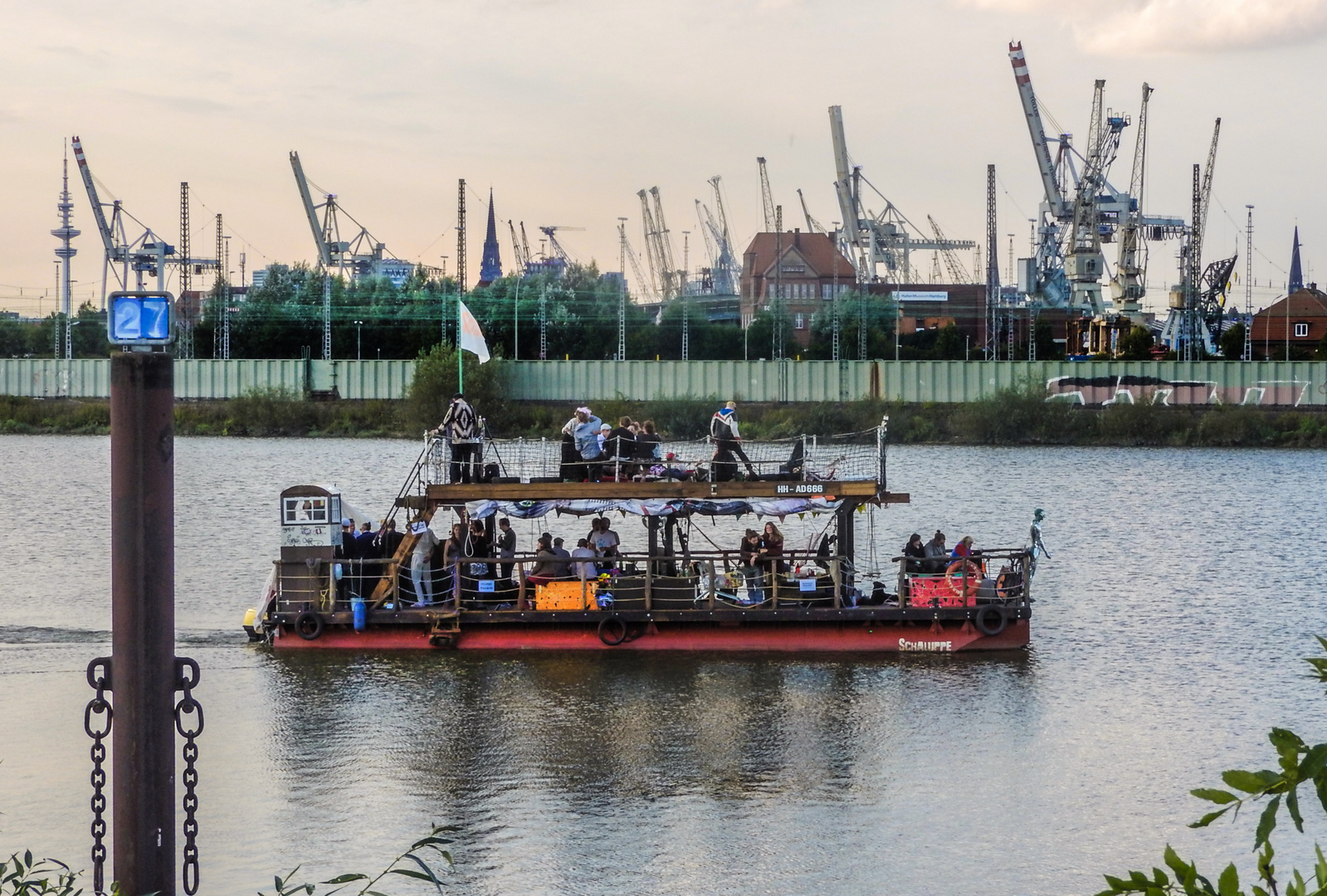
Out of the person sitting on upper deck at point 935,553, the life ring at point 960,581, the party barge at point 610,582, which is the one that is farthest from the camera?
the person sitting on upper deck at point 935,553

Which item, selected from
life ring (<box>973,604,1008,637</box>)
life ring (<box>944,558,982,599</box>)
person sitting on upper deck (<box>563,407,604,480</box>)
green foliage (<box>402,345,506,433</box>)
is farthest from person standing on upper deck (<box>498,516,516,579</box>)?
green foliage (<box>402,345,506,433</box>)

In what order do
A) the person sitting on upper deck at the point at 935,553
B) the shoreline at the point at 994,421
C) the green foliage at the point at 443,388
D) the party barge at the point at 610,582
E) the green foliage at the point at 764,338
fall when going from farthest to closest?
the green foliage at the point at 764,338 → the shoreline at the point at 994,421 → the green foliage at the point at 443,388 → the person sitting on upper deck at the point at 935,553 → the party barge at the point at 610,582

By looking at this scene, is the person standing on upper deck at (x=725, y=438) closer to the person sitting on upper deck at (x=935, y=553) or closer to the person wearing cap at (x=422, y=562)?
the person sitting on upper deck at (x=935, y=553)

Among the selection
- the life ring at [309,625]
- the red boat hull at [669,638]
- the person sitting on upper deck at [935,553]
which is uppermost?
the person sitting on upper deck at [935,553]

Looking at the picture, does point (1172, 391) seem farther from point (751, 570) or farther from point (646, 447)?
point (646, 447)

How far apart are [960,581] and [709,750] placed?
7.57 meters

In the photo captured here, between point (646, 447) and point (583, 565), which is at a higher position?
point (646, 447)

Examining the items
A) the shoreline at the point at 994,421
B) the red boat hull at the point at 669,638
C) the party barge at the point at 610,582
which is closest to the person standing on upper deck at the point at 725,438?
the party barge at the point at 610,582

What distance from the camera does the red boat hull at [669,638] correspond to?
96.0 ft

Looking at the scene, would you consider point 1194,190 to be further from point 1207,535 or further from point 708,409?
point 1207,535

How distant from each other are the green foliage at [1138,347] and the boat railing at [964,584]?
93.9m

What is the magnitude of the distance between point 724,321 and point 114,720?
18659 centimetres

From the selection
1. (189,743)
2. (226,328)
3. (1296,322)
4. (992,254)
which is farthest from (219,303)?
(189,743)

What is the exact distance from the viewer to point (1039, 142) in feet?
472
